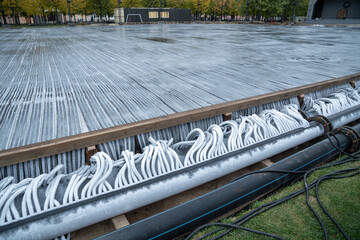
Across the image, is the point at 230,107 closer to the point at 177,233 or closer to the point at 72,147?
the point at 177,233

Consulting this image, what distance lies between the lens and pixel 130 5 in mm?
34875

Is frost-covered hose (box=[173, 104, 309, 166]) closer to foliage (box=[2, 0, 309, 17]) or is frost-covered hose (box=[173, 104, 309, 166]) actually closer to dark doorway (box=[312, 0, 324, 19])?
foliage (box=[2, 0, 309, 17])

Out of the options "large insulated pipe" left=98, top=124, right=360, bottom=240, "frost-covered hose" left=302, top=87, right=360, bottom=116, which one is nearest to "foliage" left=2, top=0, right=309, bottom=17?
"frost-covered hose" left=302, top=87, right=360, bottom=116

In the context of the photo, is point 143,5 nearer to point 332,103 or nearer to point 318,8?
point 318,8

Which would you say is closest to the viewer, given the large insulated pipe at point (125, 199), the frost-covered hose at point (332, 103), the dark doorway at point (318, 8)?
the large insulated pipe at point (125, 199)

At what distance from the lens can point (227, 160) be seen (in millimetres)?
2068

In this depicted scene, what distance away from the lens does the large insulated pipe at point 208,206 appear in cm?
149

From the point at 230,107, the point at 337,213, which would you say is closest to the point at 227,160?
the point at 230,107

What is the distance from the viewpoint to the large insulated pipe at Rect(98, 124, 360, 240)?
4.90 feet

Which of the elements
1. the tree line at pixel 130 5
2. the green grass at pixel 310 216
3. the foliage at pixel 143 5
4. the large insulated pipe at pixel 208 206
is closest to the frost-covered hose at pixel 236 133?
the large insulated pipe at pixel 208 206

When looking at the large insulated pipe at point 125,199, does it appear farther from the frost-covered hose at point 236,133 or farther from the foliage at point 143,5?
the foliage at point 143,5

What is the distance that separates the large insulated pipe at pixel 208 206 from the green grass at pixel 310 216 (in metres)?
0.10

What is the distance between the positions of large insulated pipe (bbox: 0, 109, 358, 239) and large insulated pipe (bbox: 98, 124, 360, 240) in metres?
0.18

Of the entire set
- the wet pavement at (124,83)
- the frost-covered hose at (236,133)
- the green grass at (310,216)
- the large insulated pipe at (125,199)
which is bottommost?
the green grass at (310,216)
